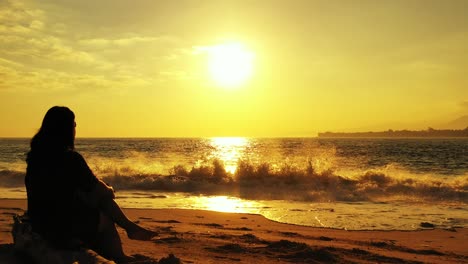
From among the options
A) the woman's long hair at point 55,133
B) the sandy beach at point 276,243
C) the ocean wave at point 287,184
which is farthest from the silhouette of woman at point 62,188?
the ocean wave at point 287,184

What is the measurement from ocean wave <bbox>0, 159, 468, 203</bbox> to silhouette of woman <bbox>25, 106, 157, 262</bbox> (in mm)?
10896

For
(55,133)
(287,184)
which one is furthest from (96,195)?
(287,184)

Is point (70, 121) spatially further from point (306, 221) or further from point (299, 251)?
point (306, 221)

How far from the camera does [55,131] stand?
3.73m

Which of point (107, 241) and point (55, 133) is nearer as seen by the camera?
point (55, 133)

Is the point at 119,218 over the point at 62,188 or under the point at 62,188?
under

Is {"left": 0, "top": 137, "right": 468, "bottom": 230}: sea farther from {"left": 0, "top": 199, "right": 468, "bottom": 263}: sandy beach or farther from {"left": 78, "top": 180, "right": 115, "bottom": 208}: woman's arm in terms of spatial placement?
{"left": 78, "top": 180, "right": 115, "bottom": 208}: woman's arm

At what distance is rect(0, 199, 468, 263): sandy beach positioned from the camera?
6.07 metres

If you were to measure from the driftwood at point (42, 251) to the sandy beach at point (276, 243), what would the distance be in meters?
0.35

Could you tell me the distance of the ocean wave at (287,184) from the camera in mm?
15227

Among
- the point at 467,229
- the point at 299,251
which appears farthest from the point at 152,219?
the point at 467,229

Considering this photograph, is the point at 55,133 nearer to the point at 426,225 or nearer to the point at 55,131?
the point at 55,131

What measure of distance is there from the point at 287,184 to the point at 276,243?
11852 mm

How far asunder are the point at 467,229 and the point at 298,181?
428 inches
